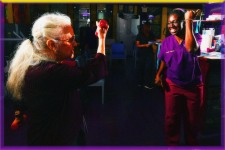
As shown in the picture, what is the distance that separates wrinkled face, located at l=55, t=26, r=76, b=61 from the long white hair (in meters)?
0.02

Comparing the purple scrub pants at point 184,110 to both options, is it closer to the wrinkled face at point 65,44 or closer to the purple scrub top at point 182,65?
the purple scrub top at point 182,65

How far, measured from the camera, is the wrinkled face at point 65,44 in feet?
4.90

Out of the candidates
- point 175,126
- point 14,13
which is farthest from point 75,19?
point 175,126

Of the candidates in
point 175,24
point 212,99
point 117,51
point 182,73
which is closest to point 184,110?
point 182,73

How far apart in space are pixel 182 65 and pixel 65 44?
1362 millimetres

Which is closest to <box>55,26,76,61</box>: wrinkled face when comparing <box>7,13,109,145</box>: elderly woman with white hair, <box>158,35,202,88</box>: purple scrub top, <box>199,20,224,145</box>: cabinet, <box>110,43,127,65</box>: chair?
<box>7,13,109,145</box>: elderly woman with white hair

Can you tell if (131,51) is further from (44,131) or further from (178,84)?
(44,131)

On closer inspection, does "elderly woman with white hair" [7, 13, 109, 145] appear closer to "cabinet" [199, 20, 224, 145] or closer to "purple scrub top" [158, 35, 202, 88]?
"purple scrub top" [158, 35, 202, 88]

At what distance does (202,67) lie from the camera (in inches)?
115

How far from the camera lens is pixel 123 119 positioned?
408 cm

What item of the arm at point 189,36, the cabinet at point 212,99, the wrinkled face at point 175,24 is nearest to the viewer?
the arm at point 189,36

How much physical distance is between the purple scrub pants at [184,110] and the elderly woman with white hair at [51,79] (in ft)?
4.14

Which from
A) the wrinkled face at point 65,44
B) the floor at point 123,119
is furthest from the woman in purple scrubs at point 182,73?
the wrinkled face at point 65,44

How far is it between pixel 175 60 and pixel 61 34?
1361 mm
